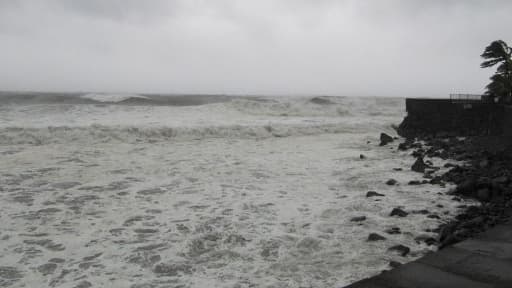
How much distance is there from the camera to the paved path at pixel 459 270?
311 cm

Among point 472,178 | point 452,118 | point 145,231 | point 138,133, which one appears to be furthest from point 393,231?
point 452,118

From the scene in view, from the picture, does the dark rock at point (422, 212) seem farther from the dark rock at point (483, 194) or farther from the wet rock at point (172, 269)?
the wet rock at point (172, 269)

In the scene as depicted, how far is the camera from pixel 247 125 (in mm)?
19281

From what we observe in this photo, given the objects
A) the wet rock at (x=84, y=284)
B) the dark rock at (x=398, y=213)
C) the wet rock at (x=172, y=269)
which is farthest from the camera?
the dark rock at (x=398, y=213)

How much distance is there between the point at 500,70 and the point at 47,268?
58.7ft

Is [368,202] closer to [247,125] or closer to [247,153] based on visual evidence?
[247,153]

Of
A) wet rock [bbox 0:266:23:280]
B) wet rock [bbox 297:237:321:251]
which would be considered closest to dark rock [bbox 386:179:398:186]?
wet rock [bbox 297:237:321:251]

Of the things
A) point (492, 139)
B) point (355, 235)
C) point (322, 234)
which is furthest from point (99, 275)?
point (492, 139)

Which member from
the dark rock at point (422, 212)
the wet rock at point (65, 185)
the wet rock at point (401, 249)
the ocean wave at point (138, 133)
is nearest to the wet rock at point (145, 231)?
the wet rock at point (65, 185)

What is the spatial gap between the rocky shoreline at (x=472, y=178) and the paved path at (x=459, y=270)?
0.92 meters

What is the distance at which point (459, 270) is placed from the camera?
11.1 feet

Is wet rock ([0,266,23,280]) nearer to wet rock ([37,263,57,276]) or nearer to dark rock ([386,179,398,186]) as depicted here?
wet rock ([37,263,57,276])

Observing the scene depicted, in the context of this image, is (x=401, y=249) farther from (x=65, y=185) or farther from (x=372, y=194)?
(x=65, y=185)

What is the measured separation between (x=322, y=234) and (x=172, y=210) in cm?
262
